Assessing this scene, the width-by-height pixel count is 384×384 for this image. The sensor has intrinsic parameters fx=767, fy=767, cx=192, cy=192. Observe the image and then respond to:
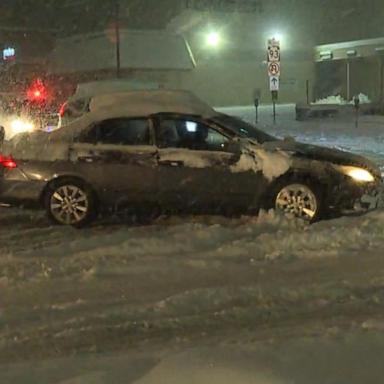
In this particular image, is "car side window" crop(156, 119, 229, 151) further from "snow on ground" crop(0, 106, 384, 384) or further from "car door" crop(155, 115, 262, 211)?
"snow on ground" crop(0, 106, 384, 384)

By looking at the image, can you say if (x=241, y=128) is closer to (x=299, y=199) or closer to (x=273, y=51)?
(x=299, y=199)

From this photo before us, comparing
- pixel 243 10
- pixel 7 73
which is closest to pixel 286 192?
pixel 243 10

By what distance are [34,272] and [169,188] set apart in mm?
Answer: 2631

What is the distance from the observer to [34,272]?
6918mm

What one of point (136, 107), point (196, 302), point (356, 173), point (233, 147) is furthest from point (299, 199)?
point (196, 302)

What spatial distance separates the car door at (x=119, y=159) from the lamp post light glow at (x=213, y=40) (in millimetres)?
35166

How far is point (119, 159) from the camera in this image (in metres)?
9.26

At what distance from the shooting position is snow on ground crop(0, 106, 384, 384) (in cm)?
457

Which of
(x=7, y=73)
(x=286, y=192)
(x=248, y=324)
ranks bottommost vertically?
(x=248, y=324)

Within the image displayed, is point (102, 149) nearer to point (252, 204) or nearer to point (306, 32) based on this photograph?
point (252, 204)

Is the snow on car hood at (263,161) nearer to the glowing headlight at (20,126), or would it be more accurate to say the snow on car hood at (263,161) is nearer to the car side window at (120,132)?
the car side window at (120,132)

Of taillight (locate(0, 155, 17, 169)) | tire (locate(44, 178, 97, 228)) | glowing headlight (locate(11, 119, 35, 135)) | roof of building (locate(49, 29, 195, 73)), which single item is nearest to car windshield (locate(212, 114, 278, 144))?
tire (locate(44, 178, 97, 228))

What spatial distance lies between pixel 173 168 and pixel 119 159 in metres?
0.68

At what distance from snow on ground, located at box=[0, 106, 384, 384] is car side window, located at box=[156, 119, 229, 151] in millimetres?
934
